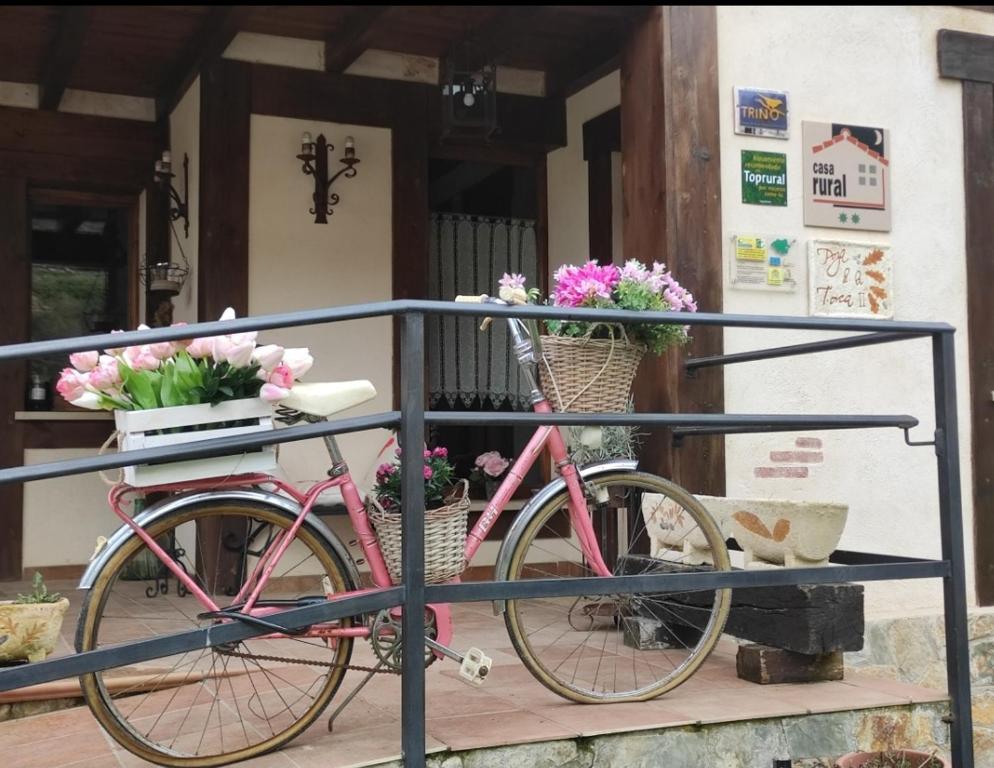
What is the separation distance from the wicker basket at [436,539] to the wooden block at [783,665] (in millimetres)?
1037

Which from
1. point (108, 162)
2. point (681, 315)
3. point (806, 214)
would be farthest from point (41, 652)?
point (108, 162)

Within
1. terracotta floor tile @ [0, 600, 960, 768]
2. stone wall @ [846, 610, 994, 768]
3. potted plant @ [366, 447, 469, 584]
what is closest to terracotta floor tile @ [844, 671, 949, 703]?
terracotta floor tile @ [0, 600, 960, 768]

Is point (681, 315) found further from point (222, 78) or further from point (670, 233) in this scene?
point (222, 78)

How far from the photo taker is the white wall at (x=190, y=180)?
5.51 metres

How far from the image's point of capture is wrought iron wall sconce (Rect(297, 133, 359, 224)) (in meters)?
5.46

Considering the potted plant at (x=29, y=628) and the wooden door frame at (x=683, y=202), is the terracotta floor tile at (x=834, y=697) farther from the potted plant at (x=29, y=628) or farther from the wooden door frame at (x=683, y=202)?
the potted plant at (x=29, y=628)

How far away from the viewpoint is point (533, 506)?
298cm

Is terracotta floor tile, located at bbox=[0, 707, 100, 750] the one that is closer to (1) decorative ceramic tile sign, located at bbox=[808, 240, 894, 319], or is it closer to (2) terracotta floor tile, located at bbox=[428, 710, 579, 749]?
(2) terracotta floor tile, located at bbox=[428, 710, 579, 749]

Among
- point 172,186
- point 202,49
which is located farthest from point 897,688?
point 172,186

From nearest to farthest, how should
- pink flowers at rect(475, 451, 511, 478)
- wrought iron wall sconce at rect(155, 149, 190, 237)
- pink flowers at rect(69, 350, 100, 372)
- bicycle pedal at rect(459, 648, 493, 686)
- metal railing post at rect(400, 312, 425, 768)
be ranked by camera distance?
metal railing post at rect(400, 312, 425, 768), pink flowers at rect(69, 350, 100, 372), bicycle pedal at rect(459, 648, 493, 686), pink flowers at rect(475, 451, 511, 478), wrought iron wall sconce at rect(155, 149, 190, 237)

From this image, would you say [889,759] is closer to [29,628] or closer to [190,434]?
[190,434]

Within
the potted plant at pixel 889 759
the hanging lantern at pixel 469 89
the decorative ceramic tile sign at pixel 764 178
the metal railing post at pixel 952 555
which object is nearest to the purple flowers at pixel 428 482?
the potted plant at pixel 889 759

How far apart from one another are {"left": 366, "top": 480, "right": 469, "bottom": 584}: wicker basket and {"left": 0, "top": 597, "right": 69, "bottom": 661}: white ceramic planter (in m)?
1.23

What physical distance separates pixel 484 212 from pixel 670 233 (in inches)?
89.8
